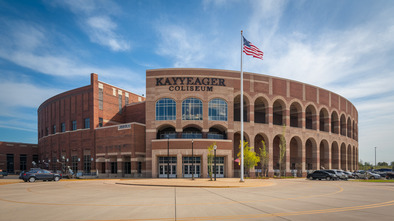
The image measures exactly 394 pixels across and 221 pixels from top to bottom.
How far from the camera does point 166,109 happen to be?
51.9m

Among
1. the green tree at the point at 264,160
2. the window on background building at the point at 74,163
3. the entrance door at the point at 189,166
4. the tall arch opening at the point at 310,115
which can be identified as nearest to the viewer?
the entrance door at the point at 189,166

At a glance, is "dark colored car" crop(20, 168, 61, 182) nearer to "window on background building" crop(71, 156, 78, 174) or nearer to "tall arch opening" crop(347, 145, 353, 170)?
"window on background building" crop(71, 156, 78, 174)

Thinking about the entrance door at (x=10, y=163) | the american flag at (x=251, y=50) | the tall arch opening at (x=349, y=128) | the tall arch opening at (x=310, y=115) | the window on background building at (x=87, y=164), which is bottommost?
the entrance door at (x=10, y=163)

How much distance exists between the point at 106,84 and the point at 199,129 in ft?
85.2

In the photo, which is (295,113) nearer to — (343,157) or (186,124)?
(343,157)

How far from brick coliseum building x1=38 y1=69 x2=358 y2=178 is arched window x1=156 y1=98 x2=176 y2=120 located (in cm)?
18

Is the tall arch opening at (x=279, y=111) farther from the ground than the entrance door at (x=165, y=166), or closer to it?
farther from the ground

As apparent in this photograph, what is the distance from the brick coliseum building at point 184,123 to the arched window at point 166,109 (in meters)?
0.18

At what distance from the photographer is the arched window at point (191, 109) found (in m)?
51.5

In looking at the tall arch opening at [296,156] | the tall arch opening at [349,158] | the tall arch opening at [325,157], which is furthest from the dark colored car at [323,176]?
the tall arch opening at [349,158]

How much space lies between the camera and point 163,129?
55469 millimetres

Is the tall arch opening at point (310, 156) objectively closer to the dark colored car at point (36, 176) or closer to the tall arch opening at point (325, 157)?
the tall arch opening at point (325, 157)

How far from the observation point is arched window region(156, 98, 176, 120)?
51.8 m

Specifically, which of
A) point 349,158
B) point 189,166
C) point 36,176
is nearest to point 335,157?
point 349,158
